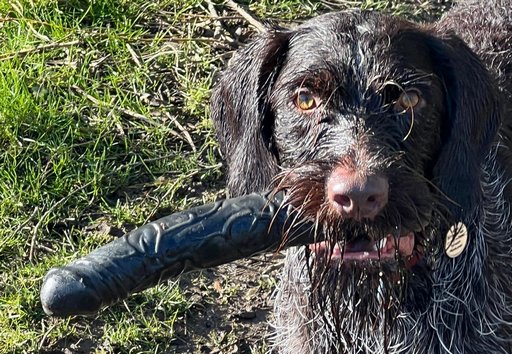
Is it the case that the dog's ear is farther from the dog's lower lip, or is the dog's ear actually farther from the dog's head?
the dog's lower lip

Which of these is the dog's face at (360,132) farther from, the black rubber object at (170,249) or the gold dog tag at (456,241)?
the gold dog tag at (456,241)

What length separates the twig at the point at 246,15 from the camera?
602 centimetres

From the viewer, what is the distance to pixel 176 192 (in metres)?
5.32

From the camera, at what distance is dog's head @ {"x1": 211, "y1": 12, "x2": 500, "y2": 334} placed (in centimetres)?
333

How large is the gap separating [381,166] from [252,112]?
0.77 m

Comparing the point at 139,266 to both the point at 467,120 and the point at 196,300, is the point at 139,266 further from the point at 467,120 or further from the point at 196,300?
the point at 196,300

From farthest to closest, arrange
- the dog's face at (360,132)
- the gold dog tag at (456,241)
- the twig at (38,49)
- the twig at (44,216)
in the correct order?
the twig at (38,49)
the twig at (44,216)
the gold dog tag at (456,241)
the dog's face at (360,132)

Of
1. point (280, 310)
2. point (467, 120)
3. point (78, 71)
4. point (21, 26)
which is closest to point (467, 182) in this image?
point (467, 120)

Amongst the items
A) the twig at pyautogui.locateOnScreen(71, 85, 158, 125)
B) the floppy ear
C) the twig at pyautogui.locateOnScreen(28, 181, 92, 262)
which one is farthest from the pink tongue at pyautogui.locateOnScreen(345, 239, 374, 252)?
the twig at pyautogui.locateOnScreen(71, 85, 158, 125)

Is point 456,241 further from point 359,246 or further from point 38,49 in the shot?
point 38,49

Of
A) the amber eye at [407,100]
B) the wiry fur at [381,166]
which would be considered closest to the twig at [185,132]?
the wiry fur at [381,166]

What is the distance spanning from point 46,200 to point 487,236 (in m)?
2.15

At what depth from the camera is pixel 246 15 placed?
6074 mm

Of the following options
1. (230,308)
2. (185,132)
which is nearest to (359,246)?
(230,308)
